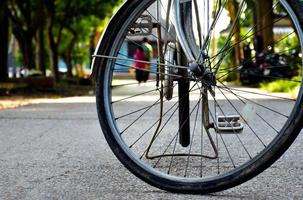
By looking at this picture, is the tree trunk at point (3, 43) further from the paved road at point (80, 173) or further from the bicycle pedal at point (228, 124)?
the bicycle pedal at point (228, 124)

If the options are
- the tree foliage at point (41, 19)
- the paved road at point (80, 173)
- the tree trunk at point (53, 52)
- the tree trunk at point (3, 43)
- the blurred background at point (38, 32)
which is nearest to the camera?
the paved road at point (80, 173)

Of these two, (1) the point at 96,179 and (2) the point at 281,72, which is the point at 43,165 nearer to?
(1) the point at 96,179

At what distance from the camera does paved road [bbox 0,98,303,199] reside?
139 inches

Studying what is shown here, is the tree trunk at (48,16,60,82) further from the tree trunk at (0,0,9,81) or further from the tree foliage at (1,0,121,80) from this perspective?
the tree trunk at (0,0,9,81)

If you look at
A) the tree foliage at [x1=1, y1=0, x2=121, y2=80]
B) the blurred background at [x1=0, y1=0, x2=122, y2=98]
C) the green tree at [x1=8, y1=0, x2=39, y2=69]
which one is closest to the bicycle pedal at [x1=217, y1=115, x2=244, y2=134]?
the blurred background at [x1=0, y1=0, x2=122, y2=98]

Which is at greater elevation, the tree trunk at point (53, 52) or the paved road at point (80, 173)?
the tree trunk at point (53, 52)

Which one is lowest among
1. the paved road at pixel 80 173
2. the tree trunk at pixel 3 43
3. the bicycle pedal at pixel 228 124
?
the paved road at pixel 80 173

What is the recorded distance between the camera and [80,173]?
4.27 metres

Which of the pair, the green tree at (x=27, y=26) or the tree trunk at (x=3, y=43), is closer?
the tree trunk at (x=3, y=43)

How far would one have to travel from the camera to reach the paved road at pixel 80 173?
353cm

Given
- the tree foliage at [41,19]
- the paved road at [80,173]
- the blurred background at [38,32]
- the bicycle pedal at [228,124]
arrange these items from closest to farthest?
the paved road at [80,173] < the bicycle pedal at [228,124] < the blurred background at [38,32] < the tree foliage at [41,19]

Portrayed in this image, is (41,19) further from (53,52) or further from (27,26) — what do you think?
(53,52)

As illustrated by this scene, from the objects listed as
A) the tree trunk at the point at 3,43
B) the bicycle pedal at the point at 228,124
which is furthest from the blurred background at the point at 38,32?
the bicycle pedal at the point at 228,124

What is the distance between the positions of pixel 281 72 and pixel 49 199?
18.4m
